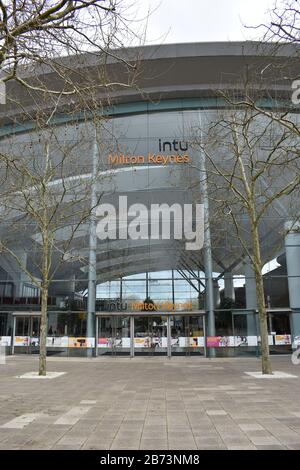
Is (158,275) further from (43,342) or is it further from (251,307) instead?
(43,342)

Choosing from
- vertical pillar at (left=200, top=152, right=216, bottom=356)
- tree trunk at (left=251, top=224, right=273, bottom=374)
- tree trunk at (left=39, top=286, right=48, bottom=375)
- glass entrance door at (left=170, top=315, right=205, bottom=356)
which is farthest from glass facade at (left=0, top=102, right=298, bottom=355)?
tree trunk at (left=39, top=286, right=48, bottom=375)

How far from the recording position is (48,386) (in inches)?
503

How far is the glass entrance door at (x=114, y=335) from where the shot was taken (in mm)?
23438

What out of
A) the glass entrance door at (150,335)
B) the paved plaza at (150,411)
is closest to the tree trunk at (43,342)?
the paved plaza at (150,411)

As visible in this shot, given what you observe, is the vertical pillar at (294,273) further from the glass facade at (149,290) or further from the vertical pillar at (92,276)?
the vertical pillar at (92,276)

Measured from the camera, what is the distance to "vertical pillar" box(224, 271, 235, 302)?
76.2 ft

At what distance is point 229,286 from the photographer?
23.3m

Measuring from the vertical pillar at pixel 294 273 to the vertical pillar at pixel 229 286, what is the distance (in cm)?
314

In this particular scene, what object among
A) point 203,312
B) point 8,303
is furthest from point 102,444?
point 8,303

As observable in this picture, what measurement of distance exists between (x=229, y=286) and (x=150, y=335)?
202 inches

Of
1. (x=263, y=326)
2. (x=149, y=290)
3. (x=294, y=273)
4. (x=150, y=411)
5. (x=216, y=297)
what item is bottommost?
(x=150, y=411)

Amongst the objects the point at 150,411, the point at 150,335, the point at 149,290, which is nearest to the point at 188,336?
the point at 150,335

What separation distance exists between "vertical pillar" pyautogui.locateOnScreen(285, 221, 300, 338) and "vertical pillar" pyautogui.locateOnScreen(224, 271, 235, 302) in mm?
3143

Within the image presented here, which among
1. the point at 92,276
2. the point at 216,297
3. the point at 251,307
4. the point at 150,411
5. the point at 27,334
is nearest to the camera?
the point at 150,411
